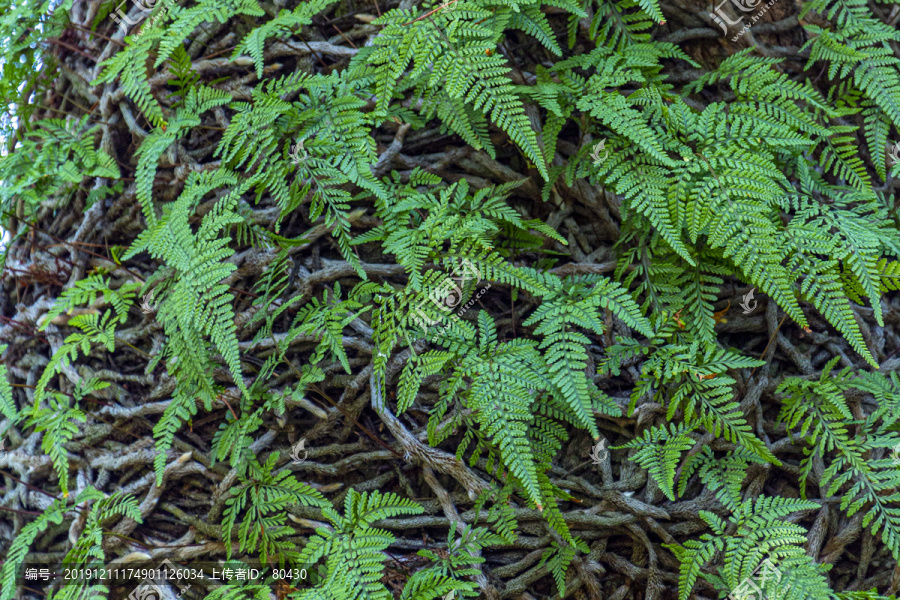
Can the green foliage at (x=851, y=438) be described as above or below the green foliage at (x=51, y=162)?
below

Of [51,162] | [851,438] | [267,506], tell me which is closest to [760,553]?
[851,438]

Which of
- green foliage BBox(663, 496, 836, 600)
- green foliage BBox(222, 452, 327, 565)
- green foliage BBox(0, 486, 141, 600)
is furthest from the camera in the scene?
green foliage BBox(0, 486, 141, 600)

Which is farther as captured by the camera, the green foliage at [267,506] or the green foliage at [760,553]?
the green foliage at [267,506]

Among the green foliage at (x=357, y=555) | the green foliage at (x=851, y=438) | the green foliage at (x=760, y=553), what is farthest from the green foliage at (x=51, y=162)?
the green foliage at (x=851, y=438)

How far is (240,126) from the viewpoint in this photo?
1837 millimetres

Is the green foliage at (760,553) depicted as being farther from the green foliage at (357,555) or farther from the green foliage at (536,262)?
the green foliage at (357,555)

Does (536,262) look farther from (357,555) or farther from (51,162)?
(51,162)

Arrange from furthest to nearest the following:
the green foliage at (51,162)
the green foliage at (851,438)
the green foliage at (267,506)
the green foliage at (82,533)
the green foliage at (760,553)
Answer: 1. the green foliage at (51,162)
2. the green foliage at (82,533)
3. the green foliage at (267,506)
4. the green foliage at (851,438)
5. the green foliage at (760,553)

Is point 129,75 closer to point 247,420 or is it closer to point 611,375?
point 247,420

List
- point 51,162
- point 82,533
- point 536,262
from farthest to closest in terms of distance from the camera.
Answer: point 51,162
point 82,533
point 536,262

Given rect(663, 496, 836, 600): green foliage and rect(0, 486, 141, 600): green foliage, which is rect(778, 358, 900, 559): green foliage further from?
rect(0, 486, 141, 600): green foliage

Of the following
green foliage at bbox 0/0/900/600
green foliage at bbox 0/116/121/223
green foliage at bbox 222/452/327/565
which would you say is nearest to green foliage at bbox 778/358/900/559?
green foliage at bbox 0/0/900/600

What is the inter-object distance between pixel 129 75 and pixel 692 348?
1.99m

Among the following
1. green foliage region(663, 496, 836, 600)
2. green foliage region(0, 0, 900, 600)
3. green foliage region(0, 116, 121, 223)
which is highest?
green foliage region(0, 116, 121, 223)
